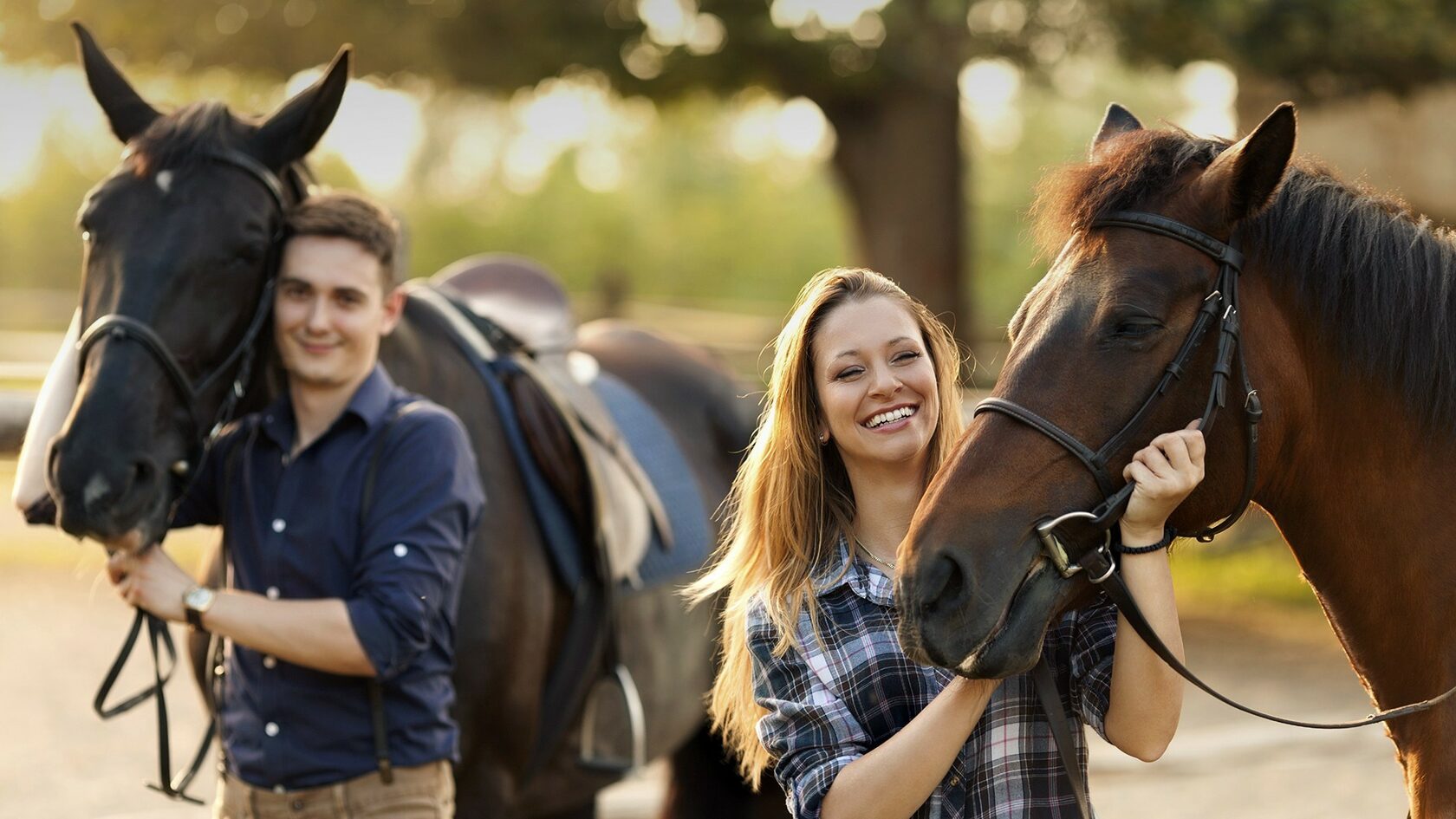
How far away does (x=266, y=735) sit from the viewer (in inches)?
90.5

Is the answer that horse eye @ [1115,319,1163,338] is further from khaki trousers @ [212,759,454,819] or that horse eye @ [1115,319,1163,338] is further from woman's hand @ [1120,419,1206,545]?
khaki trousers @ [212,759,454,819]

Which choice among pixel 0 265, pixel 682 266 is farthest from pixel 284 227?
pixel 0 265

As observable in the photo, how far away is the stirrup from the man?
82 cm

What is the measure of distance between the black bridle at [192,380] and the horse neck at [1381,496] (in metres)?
1.72

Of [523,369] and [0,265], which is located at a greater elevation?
[0,265]

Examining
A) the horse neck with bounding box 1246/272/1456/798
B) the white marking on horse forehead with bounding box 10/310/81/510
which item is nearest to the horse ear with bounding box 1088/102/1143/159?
the horse neck with bounding box 1246/272/1456/798

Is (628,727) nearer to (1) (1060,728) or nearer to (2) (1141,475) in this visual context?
(1) (1060,728)

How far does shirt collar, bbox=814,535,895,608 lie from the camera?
1790mm

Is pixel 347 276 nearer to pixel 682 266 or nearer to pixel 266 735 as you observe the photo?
pixel 266 735

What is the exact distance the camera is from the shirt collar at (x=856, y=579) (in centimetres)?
179

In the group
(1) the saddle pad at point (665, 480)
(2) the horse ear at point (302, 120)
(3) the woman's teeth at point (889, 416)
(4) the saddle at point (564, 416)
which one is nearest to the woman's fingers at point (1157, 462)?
(3) the woman's teeth at point (889, 416)

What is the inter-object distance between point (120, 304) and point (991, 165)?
28.8m

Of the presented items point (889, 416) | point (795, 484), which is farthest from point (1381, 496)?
point (795, 484)

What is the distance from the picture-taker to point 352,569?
92.4 inches
